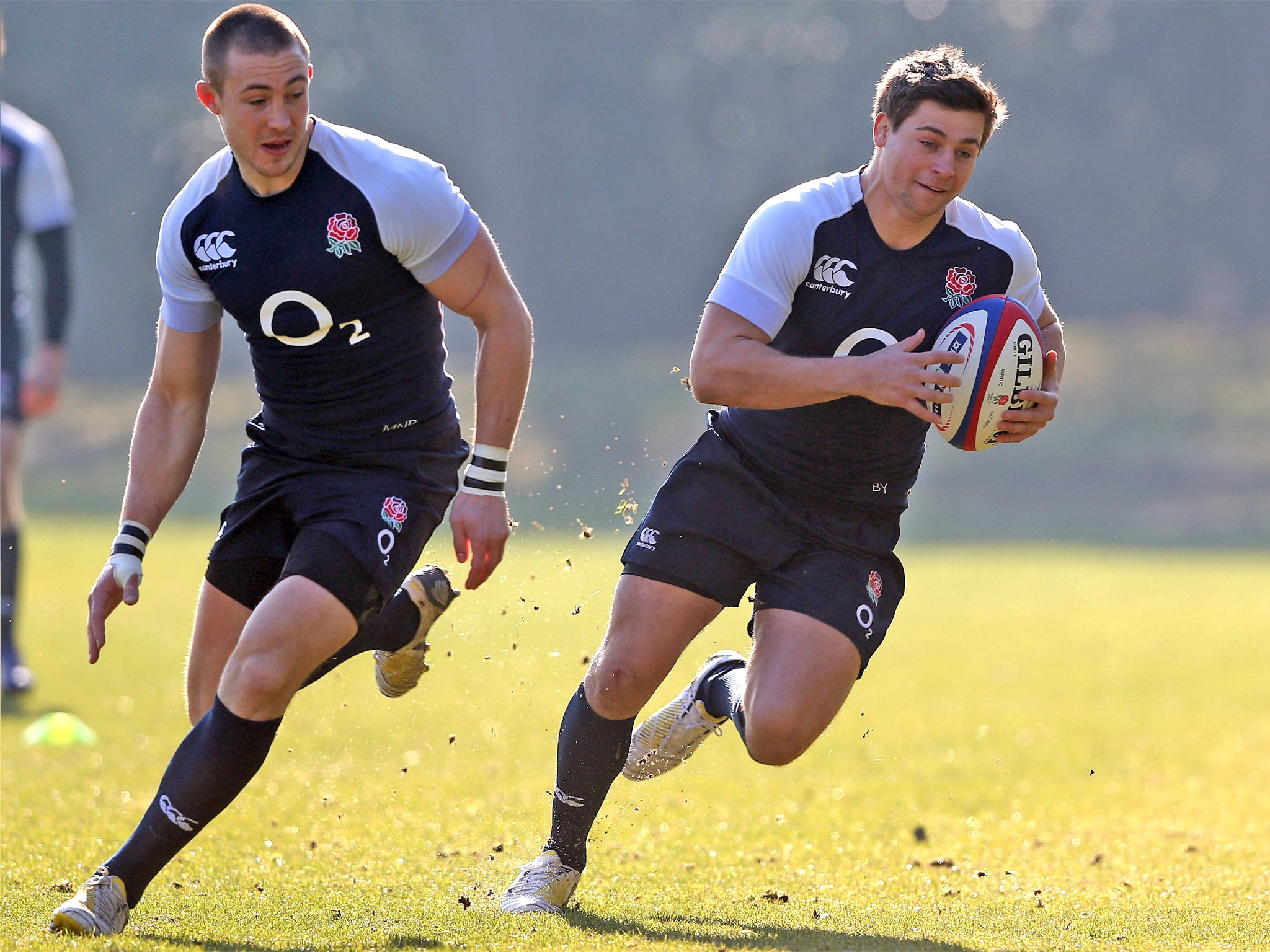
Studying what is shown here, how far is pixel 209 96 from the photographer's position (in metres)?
4.36

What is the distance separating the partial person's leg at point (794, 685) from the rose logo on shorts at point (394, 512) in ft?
3.98

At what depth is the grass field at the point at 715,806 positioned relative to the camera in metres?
4.41

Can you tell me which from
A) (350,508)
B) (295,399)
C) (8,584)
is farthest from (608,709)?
(8,584)

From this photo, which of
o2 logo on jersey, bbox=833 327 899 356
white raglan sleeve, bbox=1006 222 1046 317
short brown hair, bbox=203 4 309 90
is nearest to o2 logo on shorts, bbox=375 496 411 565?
short brown hair, bbox=203 4 309 90

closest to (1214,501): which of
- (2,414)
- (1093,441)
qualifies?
(1093,441)

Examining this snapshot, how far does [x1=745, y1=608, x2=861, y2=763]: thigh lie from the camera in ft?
15.1

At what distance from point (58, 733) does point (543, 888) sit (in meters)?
4.20

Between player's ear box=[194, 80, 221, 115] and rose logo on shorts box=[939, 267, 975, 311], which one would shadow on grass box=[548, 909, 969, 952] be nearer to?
rose logo on shorts box=[939, 267, 975, 311]

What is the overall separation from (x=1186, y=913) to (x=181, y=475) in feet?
11.4

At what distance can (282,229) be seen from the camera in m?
4.45

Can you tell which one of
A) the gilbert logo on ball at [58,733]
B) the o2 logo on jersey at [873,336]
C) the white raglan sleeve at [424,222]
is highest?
the white raglan sleeve at [424,222]

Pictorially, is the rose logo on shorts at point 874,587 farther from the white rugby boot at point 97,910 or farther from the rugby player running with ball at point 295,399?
the white rugby boot at point 97,910

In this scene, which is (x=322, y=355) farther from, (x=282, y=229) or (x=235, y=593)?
(x=235, y=593)

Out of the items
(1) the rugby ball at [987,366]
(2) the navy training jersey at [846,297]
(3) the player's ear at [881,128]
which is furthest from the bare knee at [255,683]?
(3) the player's ear at [881,128]
